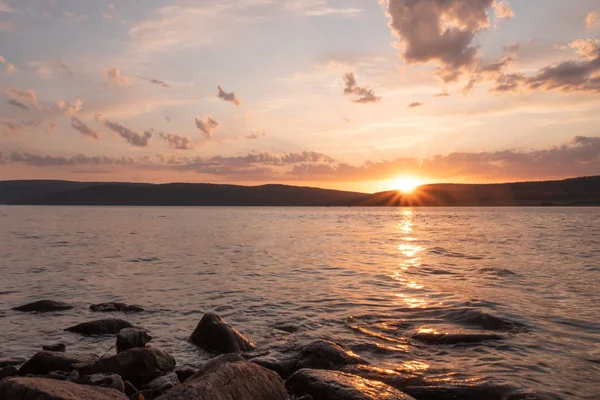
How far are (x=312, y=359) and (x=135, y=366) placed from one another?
377cm

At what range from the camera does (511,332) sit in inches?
513

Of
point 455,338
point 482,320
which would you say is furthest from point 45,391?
point 482,320

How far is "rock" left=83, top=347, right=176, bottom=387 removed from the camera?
9336 mm

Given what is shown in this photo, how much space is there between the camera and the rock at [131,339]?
37.7ft

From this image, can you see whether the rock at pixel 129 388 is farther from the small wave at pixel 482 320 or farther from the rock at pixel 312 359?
the small wave at pixel 482 320

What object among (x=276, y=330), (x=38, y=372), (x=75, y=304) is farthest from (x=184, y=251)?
(x=38, y=372)

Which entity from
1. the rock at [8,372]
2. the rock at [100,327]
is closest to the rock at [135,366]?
the rock at [8,372]

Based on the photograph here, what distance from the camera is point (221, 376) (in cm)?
728

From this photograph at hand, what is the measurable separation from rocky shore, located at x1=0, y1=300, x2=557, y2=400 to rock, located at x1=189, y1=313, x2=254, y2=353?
2cm

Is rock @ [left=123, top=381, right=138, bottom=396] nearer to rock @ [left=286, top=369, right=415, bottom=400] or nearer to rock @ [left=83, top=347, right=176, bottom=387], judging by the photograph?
rock @ [left=83, top=347, right=176, bottom=387]

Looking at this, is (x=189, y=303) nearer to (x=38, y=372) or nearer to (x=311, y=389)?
(x=38, y=372)

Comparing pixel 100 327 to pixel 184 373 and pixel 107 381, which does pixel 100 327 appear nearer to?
pixel 184 373

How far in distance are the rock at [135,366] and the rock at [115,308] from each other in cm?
650

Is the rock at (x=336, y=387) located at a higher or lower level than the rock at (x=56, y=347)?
higher
